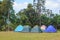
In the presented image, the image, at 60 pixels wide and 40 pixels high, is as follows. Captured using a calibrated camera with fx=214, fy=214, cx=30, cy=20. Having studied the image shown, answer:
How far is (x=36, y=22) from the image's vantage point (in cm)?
5856

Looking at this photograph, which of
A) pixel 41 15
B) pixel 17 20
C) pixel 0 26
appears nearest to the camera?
pixel 0 26

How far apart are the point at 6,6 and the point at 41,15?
1195 centimetres

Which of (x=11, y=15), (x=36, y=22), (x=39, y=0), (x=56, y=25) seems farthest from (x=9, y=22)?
(x=56, y=25)

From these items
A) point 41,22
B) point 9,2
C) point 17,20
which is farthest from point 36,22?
point 9,2

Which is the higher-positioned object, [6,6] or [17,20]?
[6,6]

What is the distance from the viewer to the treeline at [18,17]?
174ft

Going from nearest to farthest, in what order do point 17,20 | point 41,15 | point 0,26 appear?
point 0,26
point 17,20
point 41,15

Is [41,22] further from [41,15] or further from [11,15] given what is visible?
[11,15]

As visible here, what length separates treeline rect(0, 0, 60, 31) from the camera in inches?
2084

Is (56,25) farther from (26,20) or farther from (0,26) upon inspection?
(0,26)

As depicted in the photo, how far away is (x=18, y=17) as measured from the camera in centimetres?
5750

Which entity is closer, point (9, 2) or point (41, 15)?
point (9, 2)

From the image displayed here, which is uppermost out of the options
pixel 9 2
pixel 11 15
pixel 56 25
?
pixel 9 2

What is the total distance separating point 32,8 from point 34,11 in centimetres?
102
